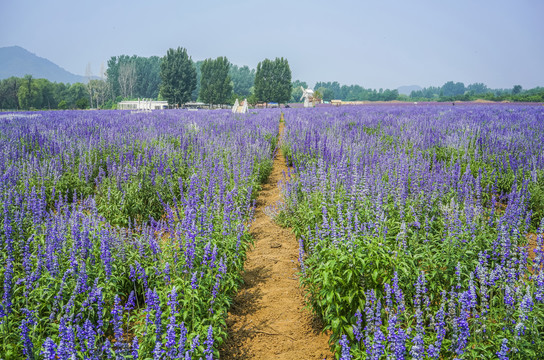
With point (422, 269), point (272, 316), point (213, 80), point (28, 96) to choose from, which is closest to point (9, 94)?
point (28, 96)

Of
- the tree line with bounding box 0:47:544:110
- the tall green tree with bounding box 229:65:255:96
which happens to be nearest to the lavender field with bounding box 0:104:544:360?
the tree line with bounding box 0:47:544:110

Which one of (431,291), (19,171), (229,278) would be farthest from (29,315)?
(19,171)

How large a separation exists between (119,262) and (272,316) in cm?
190

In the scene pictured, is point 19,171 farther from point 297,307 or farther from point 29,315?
point 297,307

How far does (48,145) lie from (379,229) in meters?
9.57

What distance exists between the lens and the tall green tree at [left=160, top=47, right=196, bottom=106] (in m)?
64.6

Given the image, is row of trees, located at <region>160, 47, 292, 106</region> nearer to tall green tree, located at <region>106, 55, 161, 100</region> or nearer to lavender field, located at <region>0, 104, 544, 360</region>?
tall green tree, located at <region>106, 55, 161, 100</region>

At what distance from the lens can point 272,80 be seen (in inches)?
2677

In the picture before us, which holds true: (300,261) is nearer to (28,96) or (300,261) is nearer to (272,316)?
(272,316)

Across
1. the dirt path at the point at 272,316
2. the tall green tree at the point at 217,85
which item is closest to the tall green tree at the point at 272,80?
the tall green tree at the point at 217,85

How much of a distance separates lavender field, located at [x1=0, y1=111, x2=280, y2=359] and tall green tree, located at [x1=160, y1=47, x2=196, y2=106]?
59117 mm

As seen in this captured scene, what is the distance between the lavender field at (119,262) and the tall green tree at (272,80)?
200ft

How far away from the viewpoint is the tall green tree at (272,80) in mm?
67938

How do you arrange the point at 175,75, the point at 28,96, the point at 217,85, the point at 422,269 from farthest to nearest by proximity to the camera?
the point at 28,96
the point at 217,85
the point at 175,75
the point at 422,269
